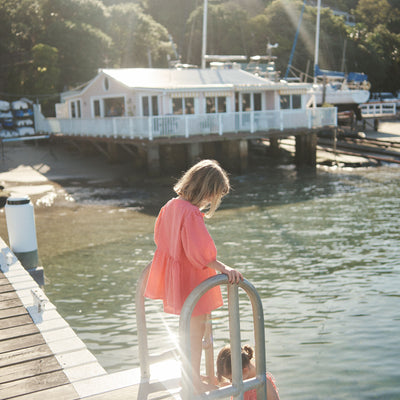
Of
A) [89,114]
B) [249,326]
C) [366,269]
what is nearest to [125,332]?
[249,326]

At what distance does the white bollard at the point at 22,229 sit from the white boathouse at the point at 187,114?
13441mm

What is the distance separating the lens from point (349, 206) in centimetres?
1878

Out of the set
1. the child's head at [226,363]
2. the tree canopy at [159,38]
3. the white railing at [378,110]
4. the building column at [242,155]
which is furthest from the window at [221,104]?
the child's head at [226,363]

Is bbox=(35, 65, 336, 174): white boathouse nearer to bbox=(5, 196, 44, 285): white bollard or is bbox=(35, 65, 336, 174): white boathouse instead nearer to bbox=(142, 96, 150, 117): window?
bbox=(142, 96, 150, 117): window

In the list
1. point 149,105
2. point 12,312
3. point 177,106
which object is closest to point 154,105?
point 149,105

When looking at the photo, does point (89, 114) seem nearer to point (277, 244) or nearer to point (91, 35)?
point (91, 35)

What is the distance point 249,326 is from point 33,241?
442cm

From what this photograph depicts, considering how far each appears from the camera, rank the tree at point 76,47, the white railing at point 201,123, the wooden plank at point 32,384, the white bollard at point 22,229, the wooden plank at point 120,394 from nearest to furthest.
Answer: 1. the wooden plank at point 120,394
2. the wooden plank at point 32,384
3. the white bollard at point 22,229
4. the white railing at point 201,123
5. the tree at point 76,47

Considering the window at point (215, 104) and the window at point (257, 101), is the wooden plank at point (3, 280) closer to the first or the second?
the window at point (215, 104)

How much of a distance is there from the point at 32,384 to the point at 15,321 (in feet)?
5.31

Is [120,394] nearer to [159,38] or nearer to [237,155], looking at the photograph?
[237,155]

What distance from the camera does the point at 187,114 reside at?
26.6m

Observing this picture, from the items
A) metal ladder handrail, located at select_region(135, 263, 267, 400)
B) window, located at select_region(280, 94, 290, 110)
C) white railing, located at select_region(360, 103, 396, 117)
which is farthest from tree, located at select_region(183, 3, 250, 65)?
metal ladder handrail, located at select_region(135, 263, 267, 400)

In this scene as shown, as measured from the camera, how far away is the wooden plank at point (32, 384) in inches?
180
